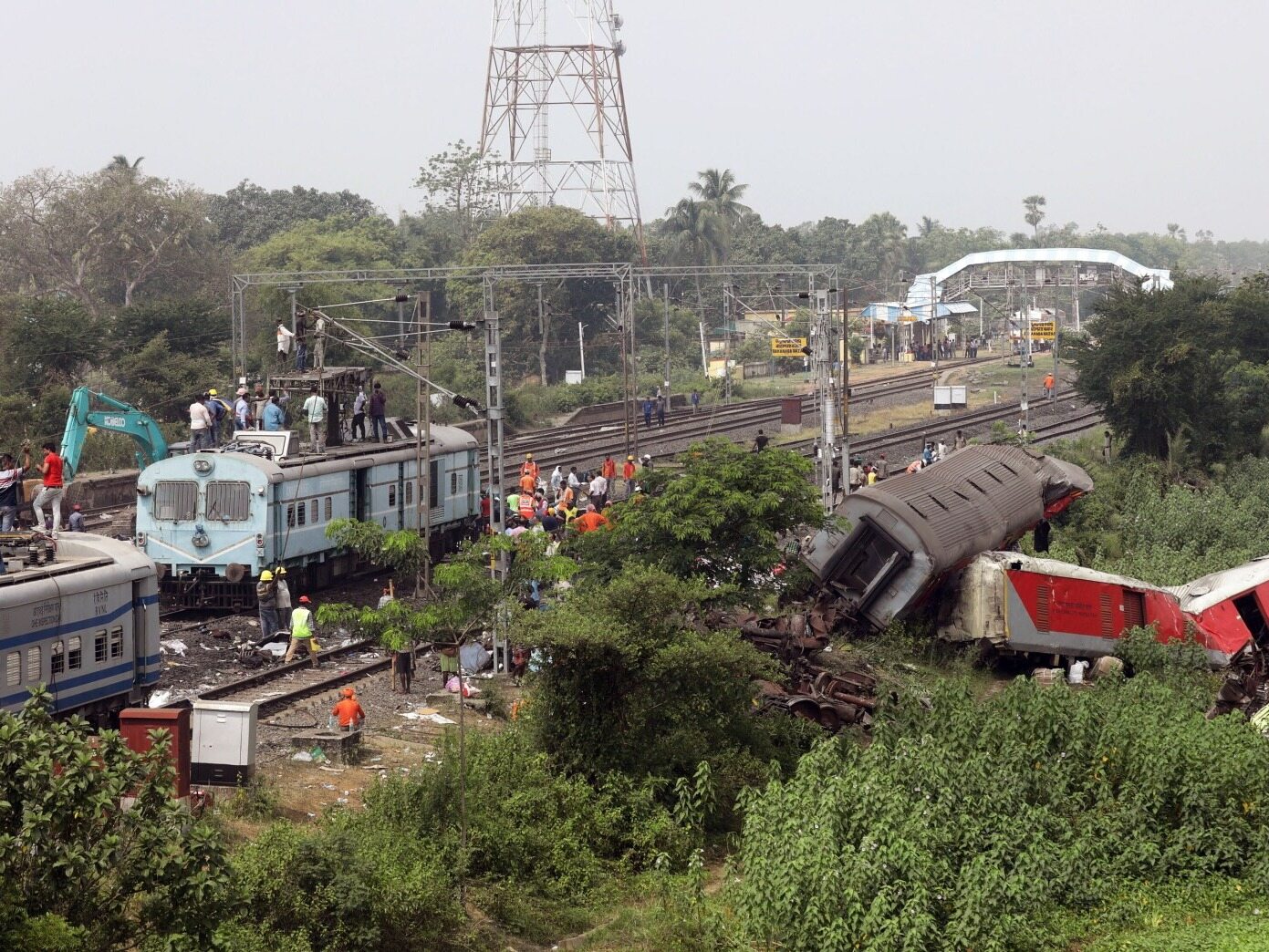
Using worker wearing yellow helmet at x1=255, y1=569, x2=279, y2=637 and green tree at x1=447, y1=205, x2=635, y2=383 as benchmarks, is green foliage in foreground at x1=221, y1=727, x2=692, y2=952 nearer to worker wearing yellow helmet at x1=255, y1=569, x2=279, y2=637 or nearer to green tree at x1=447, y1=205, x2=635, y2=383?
worker wearing yellow helmet at x1=255, y1=569, x2=279, y2=637

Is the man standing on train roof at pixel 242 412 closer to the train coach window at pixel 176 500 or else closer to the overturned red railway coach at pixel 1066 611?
the train coach window at pixel 176 500

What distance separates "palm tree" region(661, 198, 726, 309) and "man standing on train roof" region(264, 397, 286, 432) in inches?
2582

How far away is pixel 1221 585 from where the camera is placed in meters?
26.3

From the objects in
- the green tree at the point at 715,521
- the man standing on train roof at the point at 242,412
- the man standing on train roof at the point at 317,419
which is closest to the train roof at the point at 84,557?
the green tree at the point at 715,521

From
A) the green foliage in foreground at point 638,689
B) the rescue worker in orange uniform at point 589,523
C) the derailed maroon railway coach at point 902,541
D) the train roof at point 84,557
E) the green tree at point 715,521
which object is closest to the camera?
the train roof at point 84,557

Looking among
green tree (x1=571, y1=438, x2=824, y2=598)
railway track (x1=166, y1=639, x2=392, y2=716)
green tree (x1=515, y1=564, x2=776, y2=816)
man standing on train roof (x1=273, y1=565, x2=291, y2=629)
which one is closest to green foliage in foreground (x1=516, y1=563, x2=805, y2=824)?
green tree (x1=515, y1=564, x2=776, y2=816)

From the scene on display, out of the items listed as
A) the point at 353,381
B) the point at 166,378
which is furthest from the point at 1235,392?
the point at 166,378

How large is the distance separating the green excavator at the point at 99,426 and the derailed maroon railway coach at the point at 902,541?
13104mm

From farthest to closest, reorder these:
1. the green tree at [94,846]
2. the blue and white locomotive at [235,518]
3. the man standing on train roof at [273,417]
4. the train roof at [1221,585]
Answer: the man standing on train roof at [273,417], the blue and white locomotive at [235,518], the train roof at [1221,585], the green tree at [94,846]

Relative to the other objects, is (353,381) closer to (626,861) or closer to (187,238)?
(626,861)

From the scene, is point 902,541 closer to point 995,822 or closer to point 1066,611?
point 1066,611

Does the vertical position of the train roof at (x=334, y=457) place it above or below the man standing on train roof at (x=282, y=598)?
above

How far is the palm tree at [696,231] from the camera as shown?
92.6 metres

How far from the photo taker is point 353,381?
30812mm
